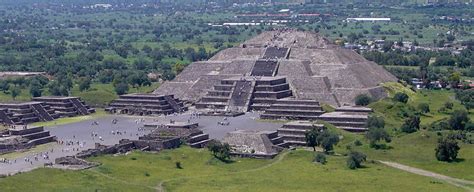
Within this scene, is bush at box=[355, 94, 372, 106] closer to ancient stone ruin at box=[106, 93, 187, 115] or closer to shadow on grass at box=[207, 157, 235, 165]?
ancient stone ruin at box=[106, 93, 187, 115]

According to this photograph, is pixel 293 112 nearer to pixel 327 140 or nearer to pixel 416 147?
pixel 327 140

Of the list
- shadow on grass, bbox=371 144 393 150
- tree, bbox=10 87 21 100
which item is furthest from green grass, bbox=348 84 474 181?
tree, bbox=10 87 21 100

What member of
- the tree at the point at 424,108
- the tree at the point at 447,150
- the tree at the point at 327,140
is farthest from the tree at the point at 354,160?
the tree at the point at 424,108

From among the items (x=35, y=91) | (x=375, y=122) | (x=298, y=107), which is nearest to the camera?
(x=375, y=122)

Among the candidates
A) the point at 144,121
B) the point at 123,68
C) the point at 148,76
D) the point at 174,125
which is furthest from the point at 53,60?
the point at 174,125

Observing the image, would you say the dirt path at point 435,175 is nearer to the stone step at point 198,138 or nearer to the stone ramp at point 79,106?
the stone step at point 198,138

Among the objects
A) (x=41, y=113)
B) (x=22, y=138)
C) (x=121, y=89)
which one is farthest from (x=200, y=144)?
(x=121, y=89)

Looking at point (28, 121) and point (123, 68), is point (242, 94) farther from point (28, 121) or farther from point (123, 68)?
point (123, 68)

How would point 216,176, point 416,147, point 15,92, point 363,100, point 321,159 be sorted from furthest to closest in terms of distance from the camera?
1. point 15,92
2. point 363,100
3. point 416,147
4. point 321,159
5. point 216,176
